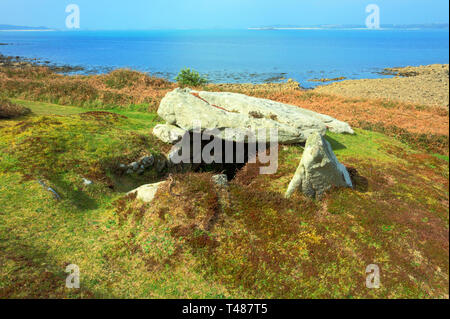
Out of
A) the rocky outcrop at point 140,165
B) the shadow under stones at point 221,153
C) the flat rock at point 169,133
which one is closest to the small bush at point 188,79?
the flat rock at point 169,133

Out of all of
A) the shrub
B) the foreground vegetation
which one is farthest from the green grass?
the shrub

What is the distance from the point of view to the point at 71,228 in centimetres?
1029

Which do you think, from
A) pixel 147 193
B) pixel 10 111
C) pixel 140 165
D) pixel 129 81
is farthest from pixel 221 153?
pixel 129 81

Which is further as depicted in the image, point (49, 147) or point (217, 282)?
point (49, 147)

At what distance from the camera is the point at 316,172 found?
1123 centimetres

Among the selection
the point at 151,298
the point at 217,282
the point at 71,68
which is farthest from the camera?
the point at 71,68

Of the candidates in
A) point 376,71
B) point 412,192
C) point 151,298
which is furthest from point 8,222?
point 376,71

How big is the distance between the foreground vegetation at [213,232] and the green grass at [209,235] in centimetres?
4

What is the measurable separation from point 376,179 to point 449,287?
990cm

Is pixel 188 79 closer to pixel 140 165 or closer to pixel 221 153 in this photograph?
pixel 221 153

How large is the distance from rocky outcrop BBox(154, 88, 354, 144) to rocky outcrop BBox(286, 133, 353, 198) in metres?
6.34

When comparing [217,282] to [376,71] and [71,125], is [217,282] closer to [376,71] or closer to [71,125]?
[71,125]

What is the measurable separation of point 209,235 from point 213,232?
0.60ft

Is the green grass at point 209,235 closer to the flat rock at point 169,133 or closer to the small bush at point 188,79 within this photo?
the flat rock at point 169,133
